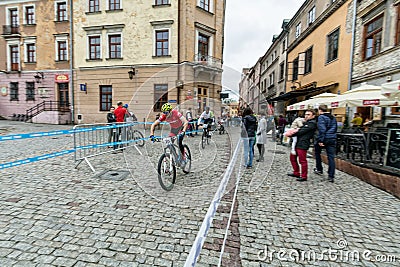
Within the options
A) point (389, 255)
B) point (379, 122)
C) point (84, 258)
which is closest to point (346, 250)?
point (389, 255)

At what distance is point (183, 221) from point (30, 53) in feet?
92.2

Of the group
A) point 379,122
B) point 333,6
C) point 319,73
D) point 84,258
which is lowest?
point 84,258

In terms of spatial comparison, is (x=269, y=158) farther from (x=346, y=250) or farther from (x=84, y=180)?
(x=84, y=180)

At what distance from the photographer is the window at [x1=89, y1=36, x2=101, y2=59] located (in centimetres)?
1866

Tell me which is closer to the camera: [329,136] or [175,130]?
[175,130]

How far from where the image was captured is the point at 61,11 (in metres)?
20.6

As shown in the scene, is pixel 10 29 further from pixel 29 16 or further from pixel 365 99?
pixel 365 99

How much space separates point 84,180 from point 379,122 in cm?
1232

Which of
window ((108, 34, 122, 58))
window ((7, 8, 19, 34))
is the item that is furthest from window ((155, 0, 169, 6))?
window ((7, 8, 19, 34))

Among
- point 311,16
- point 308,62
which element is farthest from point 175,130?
point 311,16

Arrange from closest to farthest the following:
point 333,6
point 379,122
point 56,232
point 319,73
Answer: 1. point 56,232
2. point 379,122
3. point 333,6
4. point 319,73

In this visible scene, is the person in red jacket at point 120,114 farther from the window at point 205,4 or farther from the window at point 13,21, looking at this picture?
the window at point 13,21

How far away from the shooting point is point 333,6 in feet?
45.3

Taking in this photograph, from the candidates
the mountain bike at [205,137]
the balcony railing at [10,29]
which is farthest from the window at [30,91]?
the mountain bike at [205,137]
